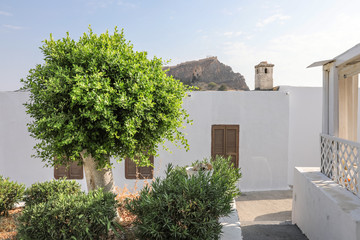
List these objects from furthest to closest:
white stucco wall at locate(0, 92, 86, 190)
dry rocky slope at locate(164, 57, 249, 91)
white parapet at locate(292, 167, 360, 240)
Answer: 1. dry rocky slope at locate(164, 57, 249, 91)
2. white stucco wall at locate(0, 92, 86, 190)
3. white parapet at locate(292, 167, 360, 240)

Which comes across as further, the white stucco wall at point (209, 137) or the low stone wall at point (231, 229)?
the white stucco wall at point (209, 137)

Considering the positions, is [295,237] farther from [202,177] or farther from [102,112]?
[102,112]

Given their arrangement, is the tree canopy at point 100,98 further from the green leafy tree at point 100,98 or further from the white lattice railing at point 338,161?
the white lattice railing at point 338,161

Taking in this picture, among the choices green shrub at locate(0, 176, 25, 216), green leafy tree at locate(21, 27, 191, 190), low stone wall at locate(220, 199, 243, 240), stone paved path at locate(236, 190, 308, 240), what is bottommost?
stone paved path at locate(236, 190, 308, 240)

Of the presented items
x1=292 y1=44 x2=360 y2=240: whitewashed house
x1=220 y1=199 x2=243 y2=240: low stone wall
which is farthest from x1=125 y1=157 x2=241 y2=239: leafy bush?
x1=292 y1=44 x2=360 y2=240: whitewashed house

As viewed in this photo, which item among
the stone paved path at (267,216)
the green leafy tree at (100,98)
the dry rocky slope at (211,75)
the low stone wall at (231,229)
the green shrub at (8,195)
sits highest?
the dry rocky slope at (211,75)

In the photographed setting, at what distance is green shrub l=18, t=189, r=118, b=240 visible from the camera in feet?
13.6

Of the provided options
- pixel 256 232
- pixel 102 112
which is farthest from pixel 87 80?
pixel 256 232

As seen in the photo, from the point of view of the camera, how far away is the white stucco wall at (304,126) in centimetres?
1295

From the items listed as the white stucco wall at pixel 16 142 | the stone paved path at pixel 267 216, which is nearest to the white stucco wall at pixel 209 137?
the white stucco wall at pixel 16 142

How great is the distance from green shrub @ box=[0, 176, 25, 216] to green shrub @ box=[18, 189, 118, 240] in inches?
93.3

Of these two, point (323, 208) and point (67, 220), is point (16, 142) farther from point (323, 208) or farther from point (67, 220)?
point (323, 208)

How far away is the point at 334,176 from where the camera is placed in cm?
607

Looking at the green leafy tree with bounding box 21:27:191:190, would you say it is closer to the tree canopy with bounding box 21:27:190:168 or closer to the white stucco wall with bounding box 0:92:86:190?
the tree canopy with bounding box 21:27:190:168
